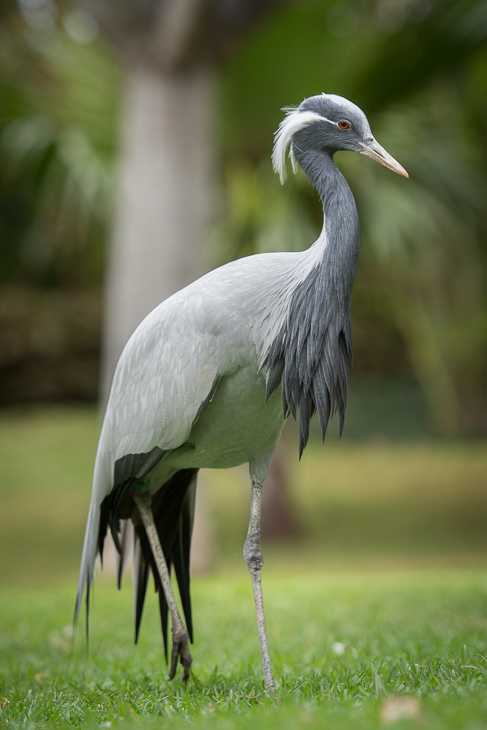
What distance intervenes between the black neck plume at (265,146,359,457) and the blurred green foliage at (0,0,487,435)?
5037 millimetres

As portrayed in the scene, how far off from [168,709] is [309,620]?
98.3 inches

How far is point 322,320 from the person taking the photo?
3.06 m

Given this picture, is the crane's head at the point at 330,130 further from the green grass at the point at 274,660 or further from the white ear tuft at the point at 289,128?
the green grass at the point at 274,660

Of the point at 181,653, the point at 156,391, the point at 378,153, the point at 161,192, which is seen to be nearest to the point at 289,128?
the point at 378,153

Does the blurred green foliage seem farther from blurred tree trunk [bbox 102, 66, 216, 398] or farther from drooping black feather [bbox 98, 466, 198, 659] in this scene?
drooping black feather [bbox 98, 466, 198, 659]

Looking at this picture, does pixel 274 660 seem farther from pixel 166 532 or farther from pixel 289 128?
pixel 289 128

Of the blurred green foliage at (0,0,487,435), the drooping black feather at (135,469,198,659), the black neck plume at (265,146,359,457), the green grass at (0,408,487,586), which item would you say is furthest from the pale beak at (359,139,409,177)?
the green grass at (0,408,487,586)

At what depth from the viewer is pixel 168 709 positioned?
2.86 meters

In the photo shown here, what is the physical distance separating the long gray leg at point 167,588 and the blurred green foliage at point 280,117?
486 cm

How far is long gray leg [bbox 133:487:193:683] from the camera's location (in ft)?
11.2

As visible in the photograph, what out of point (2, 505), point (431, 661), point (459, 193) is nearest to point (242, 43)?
point (459, 193)

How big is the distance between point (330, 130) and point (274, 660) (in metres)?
2.44

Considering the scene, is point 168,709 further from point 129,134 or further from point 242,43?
point 242,43

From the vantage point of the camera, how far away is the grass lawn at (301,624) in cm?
277
